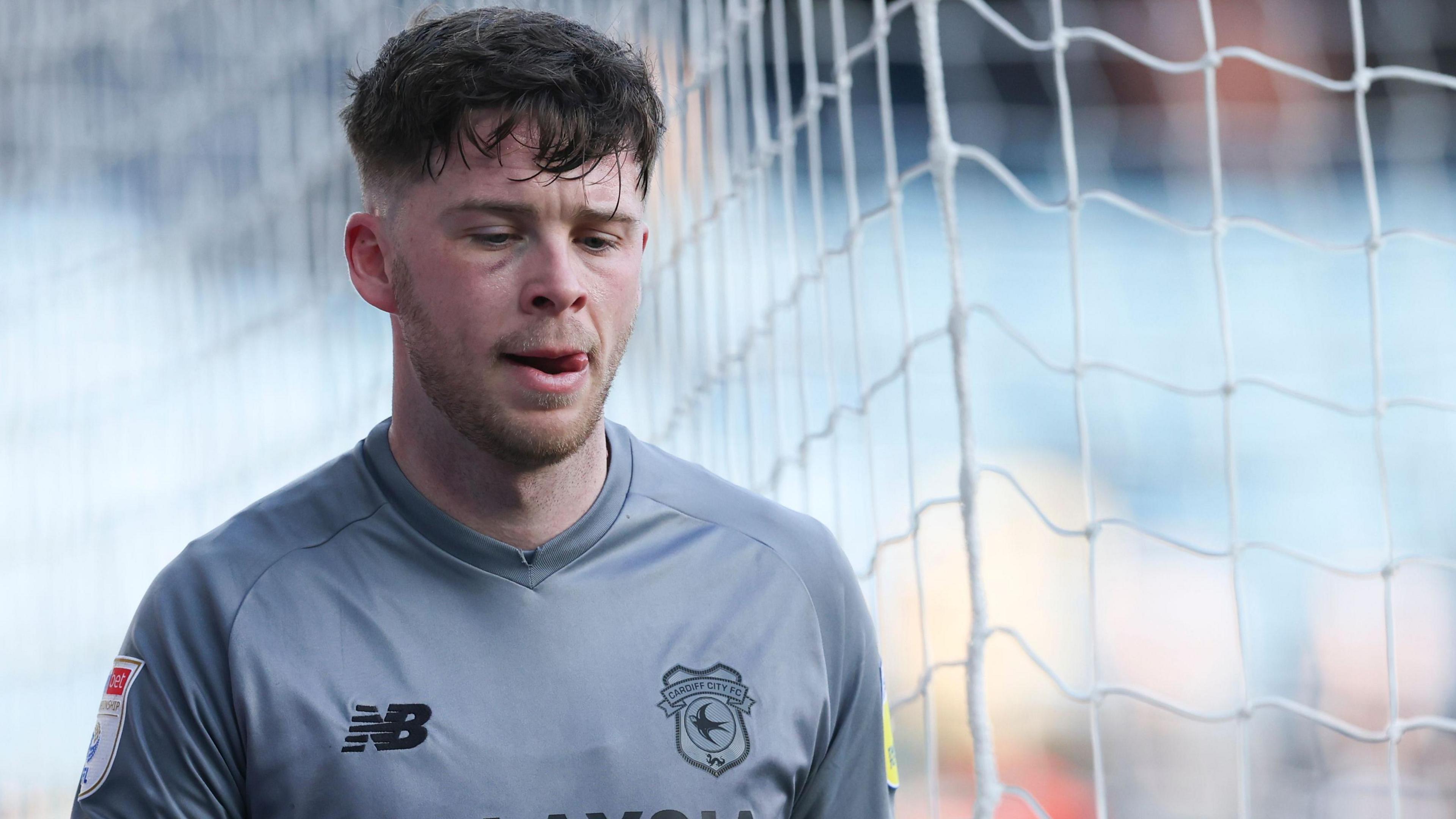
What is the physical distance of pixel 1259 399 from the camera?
9.32 metres

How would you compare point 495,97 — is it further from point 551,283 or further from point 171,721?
point 171,721

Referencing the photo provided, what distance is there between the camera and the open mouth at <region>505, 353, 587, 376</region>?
103 centimetres

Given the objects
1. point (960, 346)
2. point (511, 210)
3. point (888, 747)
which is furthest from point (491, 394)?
point (960, 346)

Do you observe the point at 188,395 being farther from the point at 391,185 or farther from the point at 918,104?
the point at 918,104

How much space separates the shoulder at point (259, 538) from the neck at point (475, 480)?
52 millimetres

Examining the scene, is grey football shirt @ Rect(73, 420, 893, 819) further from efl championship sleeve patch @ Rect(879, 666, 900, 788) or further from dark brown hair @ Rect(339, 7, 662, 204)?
dark brown hair @ Rect(339, 7, 662, 204)

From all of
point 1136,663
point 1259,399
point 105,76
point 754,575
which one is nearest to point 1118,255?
point 1259,399

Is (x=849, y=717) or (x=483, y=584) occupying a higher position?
(x=483, y=584)

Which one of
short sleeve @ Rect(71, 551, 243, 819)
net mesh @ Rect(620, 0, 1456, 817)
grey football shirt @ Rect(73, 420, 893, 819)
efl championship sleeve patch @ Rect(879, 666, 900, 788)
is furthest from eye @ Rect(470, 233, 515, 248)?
net mesh @ Rect(620, 0, 1456, 817)

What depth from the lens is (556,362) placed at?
1.04 m

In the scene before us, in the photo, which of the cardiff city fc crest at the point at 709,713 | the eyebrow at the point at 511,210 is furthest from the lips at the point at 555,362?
the cardiff city fc crest at the point at 709,713

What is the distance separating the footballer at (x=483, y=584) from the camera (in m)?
0.99

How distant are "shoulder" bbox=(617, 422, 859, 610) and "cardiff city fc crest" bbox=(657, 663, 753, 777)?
128mm

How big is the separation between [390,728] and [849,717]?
413 millimetres
